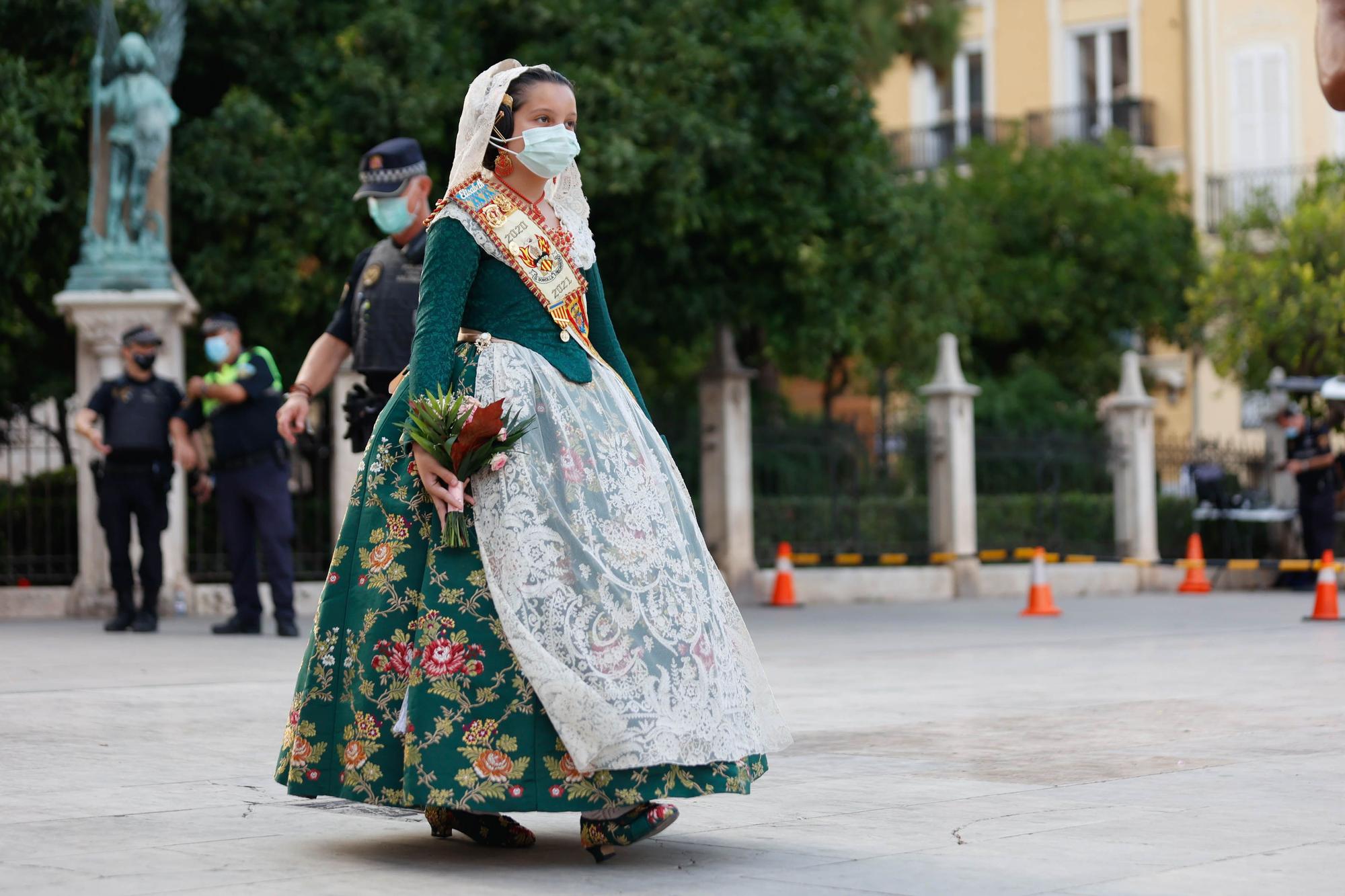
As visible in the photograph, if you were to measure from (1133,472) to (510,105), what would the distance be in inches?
714

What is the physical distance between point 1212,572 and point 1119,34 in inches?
708

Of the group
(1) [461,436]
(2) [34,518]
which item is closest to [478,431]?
(1) [461,436]

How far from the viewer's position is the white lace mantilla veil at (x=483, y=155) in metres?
5.23

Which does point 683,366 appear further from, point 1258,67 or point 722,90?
point 1258,67

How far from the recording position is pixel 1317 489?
67.8ft

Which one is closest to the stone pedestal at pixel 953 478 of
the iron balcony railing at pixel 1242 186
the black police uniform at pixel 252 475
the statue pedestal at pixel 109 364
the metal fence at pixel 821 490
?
the metal fence at pixel 821 490

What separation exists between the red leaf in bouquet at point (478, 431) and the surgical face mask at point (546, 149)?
711 millimetres

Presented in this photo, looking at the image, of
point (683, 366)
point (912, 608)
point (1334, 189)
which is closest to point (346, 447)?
point (912, 608)

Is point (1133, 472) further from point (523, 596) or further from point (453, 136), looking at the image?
point (523, 596)

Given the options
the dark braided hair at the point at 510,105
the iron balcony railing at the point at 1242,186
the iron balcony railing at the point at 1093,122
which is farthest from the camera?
the iron balcony railing at the point at 1093,122

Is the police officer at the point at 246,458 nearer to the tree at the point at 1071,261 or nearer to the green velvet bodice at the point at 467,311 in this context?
the green velvet bodice at the point at 467,311

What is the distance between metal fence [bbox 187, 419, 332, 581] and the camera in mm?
16094

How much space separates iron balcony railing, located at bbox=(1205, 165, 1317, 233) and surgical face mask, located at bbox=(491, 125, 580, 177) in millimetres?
32358

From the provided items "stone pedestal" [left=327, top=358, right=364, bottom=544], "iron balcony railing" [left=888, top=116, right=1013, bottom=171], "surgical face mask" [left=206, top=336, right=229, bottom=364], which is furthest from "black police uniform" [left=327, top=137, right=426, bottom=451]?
"iron balcony railing" [left=888, top=116, right=1013, bottom=171]
